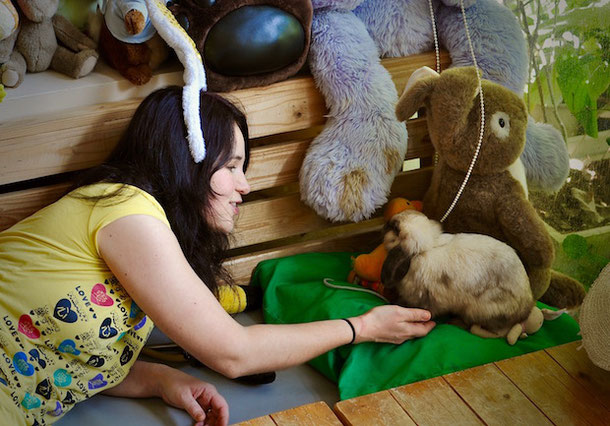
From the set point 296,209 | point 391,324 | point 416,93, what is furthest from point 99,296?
point 416,93

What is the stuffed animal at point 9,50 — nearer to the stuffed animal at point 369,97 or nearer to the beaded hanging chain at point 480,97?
the stuffed animal at point 369,97

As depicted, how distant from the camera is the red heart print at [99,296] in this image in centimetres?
124

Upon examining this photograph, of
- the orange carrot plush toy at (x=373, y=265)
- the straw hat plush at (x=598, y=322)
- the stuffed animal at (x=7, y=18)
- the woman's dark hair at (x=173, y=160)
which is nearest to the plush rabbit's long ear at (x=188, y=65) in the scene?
Result: the woman's dark hair at (x=173, y=160)

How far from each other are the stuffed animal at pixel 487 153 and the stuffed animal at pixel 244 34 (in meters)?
0.29

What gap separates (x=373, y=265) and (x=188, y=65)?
61 cm

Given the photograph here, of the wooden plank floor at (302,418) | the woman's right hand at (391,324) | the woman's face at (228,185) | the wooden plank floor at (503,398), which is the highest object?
the woman's face at (228,185)

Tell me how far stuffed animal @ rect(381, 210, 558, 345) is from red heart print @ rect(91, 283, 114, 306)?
58cm

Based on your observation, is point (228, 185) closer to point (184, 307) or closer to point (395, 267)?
point (184, 307)

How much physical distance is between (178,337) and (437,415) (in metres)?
0.47

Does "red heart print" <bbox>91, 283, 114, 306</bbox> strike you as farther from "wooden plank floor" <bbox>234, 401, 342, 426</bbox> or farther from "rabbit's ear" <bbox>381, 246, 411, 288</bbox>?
"rabbit's ear" <bbox>381, 246, 411, 288</bbox>

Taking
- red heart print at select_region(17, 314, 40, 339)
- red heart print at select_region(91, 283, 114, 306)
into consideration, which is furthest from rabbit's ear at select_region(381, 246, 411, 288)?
red heart print at select_region(17, 314, 40, 339)

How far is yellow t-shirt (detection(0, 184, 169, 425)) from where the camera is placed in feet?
3.98

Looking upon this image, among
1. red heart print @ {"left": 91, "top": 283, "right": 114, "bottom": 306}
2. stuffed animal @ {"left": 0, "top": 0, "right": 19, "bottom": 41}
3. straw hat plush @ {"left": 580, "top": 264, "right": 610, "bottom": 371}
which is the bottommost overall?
straw hat plush @ {"left": 580, "top": 264, "right": 610, "bottom": 371}

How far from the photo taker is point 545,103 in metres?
1.67
